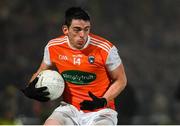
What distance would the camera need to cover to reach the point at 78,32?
840 cm

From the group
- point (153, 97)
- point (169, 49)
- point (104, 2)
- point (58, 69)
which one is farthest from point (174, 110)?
point (58, 69)

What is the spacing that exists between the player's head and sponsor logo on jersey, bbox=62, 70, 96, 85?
33cm

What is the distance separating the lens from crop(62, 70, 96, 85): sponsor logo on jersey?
8.55 metres

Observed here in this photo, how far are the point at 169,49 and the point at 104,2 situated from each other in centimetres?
269

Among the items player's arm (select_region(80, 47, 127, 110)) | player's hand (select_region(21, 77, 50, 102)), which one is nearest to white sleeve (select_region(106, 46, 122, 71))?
player's arm (select_region(80, 47, 127, 110))

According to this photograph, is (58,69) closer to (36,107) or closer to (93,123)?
(93,123)

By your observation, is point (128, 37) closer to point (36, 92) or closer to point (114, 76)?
point (114, 76)

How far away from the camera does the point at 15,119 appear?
52.8 ft

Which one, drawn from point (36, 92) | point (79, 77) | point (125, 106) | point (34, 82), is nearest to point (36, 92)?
point (36, 92)

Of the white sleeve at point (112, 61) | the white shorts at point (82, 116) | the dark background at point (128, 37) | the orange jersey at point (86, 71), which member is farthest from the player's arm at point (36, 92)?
the dark background at point (128, 37)

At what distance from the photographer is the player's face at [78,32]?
833 centimetres

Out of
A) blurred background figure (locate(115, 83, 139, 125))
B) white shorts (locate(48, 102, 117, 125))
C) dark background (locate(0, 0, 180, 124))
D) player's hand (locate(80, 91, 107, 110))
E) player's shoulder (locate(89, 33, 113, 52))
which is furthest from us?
dark background (locate(0, 0, 180, 124))

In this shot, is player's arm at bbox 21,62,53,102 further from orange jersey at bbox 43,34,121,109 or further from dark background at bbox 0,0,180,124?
dark background at bbox 0,0,180,124

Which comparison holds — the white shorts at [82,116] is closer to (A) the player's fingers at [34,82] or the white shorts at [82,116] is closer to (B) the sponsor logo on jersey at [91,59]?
(A) the player's fingers at [34,82]
